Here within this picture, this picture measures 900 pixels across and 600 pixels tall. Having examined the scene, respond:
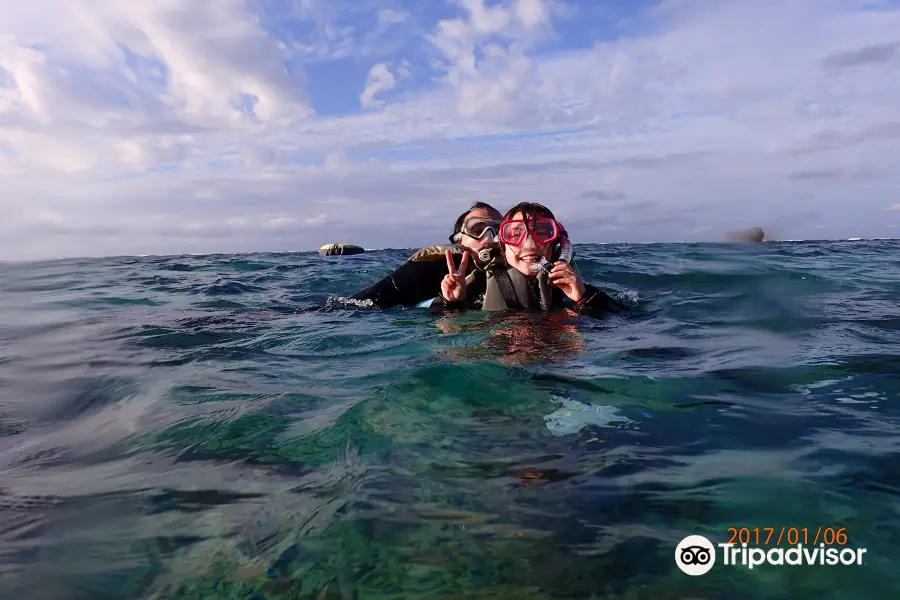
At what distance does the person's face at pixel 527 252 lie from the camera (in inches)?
226

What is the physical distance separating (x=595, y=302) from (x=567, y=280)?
27.5 inches

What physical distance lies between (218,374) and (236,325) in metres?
2.48

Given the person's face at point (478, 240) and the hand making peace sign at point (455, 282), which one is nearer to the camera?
the hand making peace sign at point (455, 282)

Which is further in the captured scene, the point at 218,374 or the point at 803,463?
the point at 218,374

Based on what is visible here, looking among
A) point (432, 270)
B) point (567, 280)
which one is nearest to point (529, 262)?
point (567, 280)

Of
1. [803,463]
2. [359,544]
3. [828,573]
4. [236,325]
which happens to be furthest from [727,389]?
[236,325]

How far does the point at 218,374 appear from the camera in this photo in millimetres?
4215

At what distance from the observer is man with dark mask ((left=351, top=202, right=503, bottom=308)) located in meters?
6.41

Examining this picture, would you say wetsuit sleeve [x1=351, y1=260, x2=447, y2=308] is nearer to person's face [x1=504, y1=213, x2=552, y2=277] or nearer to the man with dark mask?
the man with dark mask

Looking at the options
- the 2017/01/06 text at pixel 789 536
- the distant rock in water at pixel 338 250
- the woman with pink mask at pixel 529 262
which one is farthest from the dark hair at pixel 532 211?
the distant rock in water at pixel 338 250

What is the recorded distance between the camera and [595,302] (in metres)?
6.00

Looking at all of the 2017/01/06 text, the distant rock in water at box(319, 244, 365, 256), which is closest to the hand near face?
the 2017/01/06 text

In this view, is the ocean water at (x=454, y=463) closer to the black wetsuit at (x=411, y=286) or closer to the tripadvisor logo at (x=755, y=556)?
the tripadvisor logo at (x=755, y=556)

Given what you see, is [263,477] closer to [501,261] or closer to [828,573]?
[828,573]
